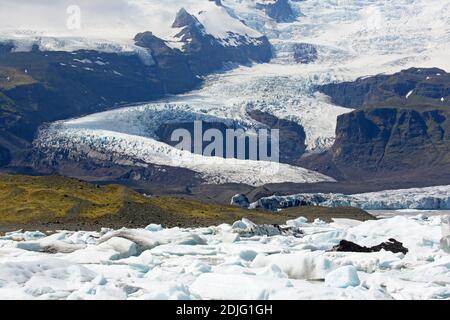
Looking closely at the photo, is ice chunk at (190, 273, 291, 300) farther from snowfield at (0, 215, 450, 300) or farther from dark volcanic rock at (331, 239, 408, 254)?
dark volcanic rock at (331, 239, 408, 254)

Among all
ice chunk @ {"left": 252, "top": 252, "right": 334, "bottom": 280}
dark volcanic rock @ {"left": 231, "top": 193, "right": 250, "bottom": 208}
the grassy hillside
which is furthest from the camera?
dark volcanic rock @ {"left": 231, "top": 193, "right": 250, "bottom": 208}

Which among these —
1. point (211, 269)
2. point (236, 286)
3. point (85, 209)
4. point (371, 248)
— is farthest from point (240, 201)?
point (236, 286)

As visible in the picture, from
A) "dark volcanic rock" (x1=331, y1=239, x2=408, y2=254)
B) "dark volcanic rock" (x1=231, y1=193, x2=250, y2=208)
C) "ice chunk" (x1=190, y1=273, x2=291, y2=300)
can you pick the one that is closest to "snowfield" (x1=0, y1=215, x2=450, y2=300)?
"ice chunk" (x1=190, y1=273, x2=291, y2=300)

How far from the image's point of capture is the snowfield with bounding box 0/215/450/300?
122ft

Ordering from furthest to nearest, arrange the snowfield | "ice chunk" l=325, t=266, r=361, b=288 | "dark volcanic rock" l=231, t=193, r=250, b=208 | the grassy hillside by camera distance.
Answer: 1. "dark volcanic rock" l=231, t=193, r=250, b=208
2. the grassy hillside
3. "ice chunk" l=325, t=266, r=361, b=288
4. the snowfield

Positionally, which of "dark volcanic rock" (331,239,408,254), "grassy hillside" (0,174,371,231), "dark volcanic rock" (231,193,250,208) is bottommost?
"dark volcanic rock" (231,193,250,208)

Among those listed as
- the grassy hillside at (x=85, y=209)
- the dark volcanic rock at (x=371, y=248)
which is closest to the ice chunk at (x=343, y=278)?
the dark volcanic rock at (x=371, y=248)

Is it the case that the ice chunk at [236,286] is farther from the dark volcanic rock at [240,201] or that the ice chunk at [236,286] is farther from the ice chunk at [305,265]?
the dark volcanic rock at [240,201]

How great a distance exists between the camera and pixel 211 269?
4591cm

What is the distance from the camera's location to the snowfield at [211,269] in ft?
122
